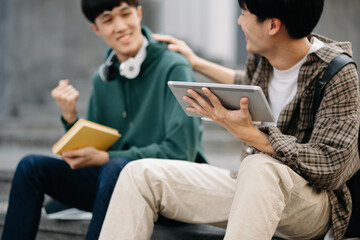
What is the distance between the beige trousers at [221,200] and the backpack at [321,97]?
10 cm

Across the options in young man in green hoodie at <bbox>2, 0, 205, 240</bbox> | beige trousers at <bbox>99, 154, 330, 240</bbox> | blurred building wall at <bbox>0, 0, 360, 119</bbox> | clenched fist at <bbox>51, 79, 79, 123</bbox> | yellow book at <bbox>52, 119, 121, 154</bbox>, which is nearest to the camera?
beige trousers at <bbox>99, 154, 330, 240</bbox>

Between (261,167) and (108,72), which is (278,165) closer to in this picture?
(261,167)

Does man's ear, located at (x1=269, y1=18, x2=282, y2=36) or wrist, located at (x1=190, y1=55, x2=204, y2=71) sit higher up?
man's ear, located at (x1=269, y1=18, x2=282, y2=36)

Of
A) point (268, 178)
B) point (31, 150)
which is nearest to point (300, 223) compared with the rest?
point (268, 178)

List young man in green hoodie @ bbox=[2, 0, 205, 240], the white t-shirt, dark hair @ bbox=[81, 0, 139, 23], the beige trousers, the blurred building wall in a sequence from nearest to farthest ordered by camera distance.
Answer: the beige trousers, the white t-shirt, young man in green hoodie @ bbox=[2, 0, 205, 240], dark hair @ bbox=[81, 0, 139, 23], the blurred building wall

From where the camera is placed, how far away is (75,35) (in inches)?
267

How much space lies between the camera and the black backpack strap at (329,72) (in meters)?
1.78

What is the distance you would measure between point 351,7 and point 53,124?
152 inches

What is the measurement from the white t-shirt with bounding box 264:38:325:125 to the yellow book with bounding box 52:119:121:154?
706 millimetres

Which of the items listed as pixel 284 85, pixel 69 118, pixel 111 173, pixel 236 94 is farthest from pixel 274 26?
pixel 69 118

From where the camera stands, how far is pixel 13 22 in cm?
580

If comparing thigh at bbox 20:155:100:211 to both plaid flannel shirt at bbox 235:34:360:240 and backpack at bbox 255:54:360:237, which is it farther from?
backpack at bbox 255:54:360:237

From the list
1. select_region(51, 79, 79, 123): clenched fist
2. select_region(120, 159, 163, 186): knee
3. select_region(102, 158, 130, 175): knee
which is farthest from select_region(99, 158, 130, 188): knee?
select_region(51, 79, 79, 123): clenched fist

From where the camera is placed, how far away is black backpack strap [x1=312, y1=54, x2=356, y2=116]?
1.78 m
